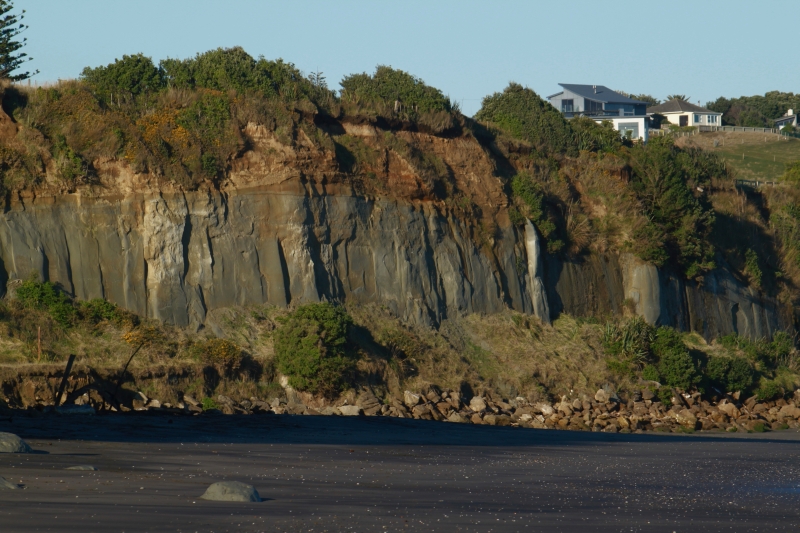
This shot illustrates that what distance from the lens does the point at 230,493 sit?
12.0 metres

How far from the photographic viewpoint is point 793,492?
15.8m

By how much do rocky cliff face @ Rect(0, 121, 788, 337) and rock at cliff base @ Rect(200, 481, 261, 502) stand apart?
18.1 meters

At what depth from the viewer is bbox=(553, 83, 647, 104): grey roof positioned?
9800 cm

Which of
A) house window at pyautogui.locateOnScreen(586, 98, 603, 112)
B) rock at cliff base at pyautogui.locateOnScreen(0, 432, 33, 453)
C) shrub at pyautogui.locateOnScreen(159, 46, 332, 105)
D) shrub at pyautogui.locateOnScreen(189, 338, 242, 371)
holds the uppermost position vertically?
house window at pyautogui.locateOnScreen(586, 98, 603, 112)

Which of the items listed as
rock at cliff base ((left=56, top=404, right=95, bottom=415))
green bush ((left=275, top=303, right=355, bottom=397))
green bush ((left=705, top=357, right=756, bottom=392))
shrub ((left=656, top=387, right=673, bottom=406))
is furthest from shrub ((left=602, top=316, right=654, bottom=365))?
rock at cliff base ((left=56, top=404, right=95, bottom=415))

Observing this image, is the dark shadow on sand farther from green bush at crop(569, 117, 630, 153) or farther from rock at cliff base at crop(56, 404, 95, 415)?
green bush at crop(569, 117, 630, 153)

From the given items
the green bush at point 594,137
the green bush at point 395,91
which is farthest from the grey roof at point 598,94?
the green bush at point 395,91

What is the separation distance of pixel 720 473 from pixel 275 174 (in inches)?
708

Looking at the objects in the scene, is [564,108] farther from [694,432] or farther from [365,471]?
[365,471]

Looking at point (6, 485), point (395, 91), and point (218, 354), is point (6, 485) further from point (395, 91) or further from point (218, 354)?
point (395, 91)

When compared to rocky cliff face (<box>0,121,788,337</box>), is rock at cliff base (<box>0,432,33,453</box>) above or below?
below

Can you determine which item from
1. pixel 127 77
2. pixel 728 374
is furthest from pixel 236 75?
pixel 728 374

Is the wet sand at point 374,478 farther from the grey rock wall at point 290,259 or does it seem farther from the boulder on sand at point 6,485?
the grey rock wall at point 290,259

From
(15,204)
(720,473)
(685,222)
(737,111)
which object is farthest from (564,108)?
(720,473)
